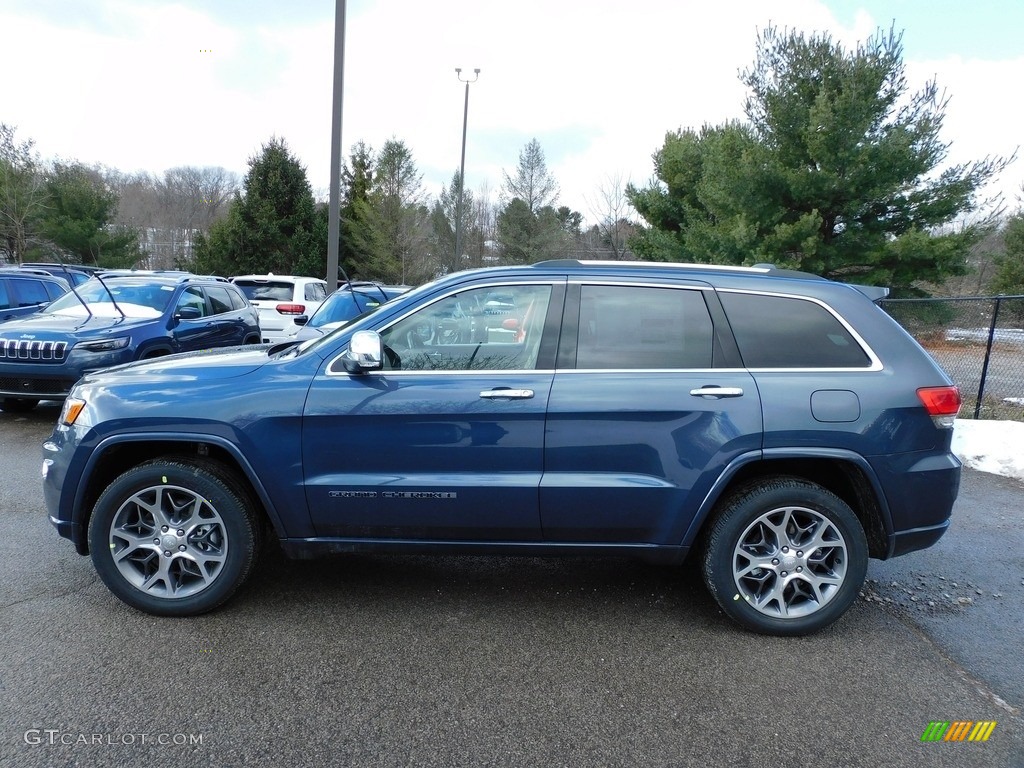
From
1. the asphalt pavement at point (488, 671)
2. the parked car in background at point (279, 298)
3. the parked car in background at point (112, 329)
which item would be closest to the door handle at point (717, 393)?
the asphalt pavement at point (488, 671)

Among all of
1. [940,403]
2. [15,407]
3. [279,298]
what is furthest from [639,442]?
[279,298]

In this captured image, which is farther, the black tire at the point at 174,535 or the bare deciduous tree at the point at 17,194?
the bare deciduous tree at the point at 17,194

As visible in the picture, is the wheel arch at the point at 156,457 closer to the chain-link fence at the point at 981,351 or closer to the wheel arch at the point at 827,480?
the wheel arch at the point at 827,480

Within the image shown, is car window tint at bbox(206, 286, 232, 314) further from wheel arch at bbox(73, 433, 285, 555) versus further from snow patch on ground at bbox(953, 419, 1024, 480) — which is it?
snow patch on ground at bbox(953, 419, 1024, 480)

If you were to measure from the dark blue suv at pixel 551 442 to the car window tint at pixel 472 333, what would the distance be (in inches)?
0.4

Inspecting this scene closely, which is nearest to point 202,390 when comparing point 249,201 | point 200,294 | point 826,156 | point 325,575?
point 325,575

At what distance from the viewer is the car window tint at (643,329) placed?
11.3 ft

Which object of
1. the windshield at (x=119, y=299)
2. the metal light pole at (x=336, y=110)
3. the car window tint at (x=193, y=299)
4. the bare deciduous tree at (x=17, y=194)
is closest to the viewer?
the windshield at (x=119, y=299)

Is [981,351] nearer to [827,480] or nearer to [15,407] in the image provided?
[827,480]

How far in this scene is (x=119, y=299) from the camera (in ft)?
30.1

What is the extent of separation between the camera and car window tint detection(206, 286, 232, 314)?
10.2 metres

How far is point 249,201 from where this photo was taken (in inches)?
1361

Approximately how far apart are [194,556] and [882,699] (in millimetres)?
3244

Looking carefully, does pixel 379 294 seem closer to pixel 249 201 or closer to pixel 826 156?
pixel 826 156
